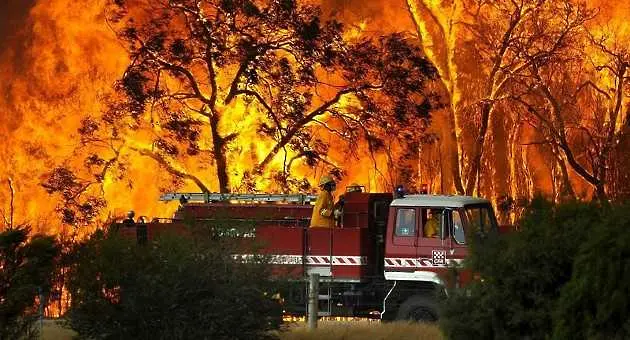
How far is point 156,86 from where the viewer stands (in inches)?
1278

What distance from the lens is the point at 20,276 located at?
1479cm

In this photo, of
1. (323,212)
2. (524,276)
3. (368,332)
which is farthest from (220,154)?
(524,276)

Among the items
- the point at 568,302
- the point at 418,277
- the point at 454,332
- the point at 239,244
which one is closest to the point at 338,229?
the point at 418,277

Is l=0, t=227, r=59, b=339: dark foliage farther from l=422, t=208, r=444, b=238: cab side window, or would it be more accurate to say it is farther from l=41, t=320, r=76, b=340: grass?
l=422, t=208, r=444, b=238: cab side window

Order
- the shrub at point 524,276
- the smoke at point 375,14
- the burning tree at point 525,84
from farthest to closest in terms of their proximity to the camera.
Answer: the smoke at point 375,14
the burning tree at point 525,84
the shrub at point 524,276

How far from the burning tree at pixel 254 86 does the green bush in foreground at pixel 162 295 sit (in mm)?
16634

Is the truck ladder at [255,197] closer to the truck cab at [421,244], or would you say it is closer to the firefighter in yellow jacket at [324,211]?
the firefighter in yellow jacket at [324,211]

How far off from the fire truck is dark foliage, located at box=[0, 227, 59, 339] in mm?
5937

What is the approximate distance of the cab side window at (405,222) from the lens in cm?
2195

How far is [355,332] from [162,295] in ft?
10.8

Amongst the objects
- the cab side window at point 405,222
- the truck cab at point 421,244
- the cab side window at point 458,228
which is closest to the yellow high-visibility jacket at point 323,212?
the truck cab at point 421,244

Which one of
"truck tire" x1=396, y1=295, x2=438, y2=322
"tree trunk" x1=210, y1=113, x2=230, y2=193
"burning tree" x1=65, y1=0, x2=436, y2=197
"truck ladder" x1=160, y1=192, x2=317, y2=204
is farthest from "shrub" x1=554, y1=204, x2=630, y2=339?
"tree trunk" x1=210, y1=113, x2=230, y2=193

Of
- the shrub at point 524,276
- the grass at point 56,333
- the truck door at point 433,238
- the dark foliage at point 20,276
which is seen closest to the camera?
the shrub at point 524,276

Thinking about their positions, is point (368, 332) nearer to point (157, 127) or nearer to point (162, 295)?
point (162, 295)
